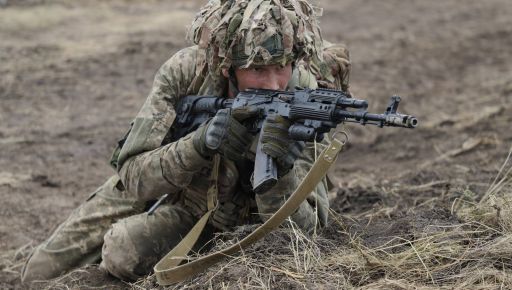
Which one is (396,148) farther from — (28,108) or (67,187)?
(28,108)

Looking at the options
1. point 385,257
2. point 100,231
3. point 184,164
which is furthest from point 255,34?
point 100,231

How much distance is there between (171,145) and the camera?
438 cm

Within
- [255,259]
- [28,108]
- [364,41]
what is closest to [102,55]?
[28,108]

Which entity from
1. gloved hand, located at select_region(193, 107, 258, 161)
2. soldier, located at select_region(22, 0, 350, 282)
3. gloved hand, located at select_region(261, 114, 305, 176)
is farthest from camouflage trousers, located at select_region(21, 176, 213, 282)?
gloved hand, located at select_region(261, 114, 305, 176)

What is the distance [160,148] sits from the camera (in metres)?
4.48

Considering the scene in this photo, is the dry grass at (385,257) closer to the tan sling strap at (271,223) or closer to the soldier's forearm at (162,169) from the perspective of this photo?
the tan sling strap at (271,223)

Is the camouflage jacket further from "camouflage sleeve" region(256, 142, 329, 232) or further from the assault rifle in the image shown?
the assault rifle

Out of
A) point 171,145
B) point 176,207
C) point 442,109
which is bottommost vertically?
point 442,109

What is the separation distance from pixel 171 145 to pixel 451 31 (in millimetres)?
10305

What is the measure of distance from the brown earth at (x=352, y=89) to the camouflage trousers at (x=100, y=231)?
33 centimetres

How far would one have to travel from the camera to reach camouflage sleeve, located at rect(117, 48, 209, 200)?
432cm

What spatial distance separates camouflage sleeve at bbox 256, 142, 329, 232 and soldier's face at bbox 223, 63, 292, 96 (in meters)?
0.46

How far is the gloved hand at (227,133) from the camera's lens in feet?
13.4

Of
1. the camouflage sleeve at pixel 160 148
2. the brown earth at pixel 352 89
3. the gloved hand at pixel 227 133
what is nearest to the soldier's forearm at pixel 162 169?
the camouflage sleeve at pixel 160 148
